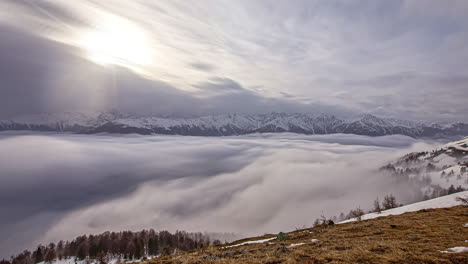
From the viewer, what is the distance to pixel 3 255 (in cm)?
19088

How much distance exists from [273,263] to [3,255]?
31554cm

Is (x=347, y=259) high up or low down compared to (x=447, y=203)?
up

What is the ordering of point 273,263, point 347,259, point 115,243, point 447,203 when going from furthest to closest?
1. point 115,243
2. point 447,203
3. point 273,263
4. point 347,259

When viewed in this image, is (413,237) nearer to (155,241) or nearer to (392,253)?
(392,253)

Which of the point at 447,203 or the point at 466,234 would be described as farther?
the point at 447,203

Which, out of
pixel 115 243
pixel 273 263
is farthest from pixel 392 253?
pixel 115 243

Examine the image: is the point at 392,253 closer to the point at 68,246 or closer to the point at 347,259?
the point at 347,259

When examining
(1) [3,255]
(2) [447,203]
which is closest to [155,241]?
(2) [447,203]

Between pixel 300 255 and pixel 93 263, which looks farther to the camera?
pixel 93 263

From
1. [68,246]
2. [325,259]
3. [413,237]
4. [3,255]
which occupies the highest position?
[325,259]

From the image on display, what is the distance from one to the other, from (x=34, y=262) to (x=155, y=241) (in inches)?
2916

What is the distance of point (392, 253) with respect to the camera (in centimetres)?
1059

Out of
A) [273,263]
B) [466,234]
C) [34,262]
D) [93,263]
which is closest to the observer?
[273,263]

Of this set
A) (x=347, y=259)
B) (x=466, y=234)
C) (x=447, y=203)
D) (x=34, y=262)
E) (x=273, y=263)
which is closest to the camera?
(x=347, y=259)
